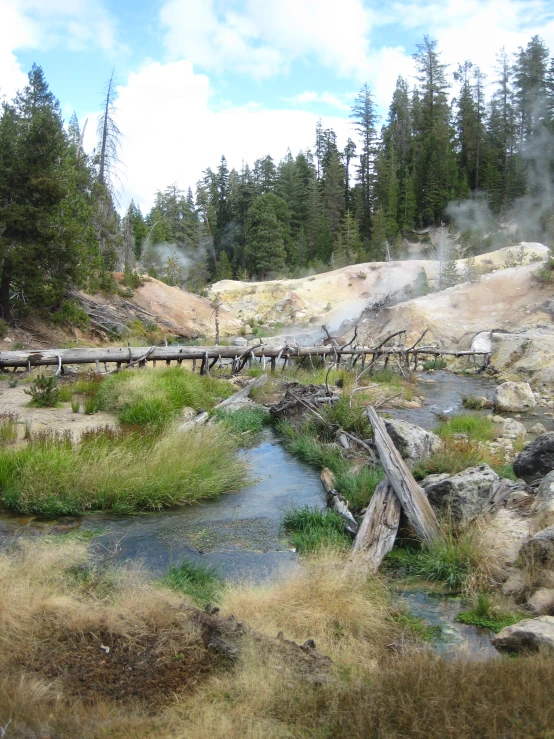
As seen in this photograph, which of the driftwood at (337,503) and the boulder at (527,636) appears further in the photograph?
the driftwood at (337,503)

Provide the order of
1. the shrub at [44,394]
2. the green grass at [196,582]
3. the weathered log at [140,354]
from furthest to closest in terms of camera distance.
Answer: the weathered log at [140,354] < the shrub at [44,394] < the green grass at [196,582]

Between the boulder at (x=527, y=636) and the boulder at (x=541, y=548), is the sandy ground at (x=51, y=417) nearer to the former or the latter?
the boulder at (x=541, y=548)

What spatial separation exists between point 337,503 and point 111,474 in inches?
130

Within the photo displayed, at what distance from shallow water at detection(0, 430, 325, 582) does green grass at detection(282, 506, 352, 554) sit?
171 mm

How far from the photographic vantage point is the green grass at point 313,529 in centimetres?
775

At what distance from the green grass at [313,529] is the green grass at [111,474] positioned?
160cm

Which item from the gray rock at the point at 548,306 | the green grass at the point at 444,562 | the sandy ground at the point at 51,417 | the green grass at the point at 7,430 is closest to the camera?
the green grass at the point at 444,562

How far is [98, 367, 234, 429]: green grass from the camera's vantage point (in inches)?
493

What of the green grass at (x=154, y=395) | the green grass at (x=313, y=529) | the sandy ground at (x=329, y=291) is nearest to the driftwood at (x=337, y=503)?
the green grass at (x=313, y=529)

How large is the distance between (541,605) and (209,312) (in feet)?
114

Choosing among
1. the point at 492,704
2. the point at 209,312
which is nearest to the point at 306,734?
the point at 492,704

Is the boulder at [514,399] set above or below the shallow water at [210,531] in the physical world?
above

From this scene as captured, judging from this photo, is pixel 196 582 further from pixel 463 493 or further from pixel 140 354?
pixel 140 354

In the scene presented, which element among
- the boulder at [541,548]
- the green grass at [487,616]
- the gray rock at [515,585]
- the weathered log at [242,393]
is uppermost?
the weathered log at [242,393]
